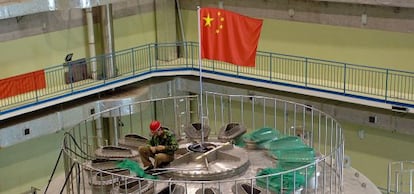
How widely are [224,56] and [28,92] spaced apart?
26.2ft

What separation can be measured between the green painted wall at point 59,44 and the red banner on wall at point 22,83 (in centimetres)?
60

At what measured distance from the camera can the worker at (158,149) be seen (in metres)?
13.1

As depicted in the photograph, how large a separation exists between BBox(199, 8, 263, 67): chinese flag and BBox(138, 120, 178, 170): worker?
2.99 m

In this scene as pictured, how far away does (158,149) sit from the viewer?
1309 centimetres

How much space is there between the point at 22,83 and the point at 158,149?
9.40 m

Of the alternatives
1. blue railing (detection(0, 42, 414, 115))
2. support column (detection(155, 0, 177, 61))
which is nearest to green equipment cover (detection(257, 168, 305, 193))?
blue railing (detection(0, 42, 414, 115))

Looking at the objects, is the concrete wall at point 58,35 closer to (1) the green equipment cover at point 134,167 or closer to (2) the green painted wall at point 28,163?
(2) the green painted wall at point 28,163

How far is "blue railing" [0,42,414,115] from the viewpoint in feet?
68.3

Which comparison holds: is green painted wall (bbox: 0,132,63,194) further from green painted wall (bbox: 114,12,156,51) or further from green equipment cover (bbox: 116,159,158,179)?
green equipment cover (bbox: 116,159,158,179)

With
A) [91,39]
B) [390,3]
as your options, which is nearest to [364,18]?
[390,3]

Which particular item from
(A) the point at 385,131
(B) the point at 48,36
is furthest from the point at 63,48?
(A) the point at 385,131

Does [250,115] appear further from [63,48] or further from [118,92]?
[63,48]

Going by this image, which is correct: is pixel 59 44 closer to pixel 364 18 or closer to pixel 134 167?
pixel 364 18

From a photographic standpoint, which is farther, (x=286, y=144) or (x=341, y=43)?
(x=341, y=43)
